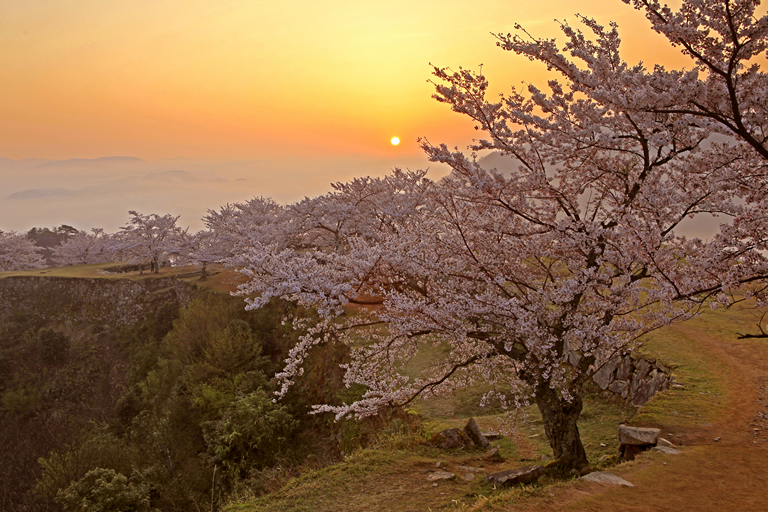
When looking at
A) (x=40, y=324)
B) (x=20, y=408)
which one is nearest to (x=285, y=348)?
(x=20, y=408)

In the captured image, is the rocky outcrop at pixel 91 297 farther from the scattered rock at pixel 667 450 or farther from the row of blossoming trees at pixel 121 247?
the scattered rock at pixel 667 450

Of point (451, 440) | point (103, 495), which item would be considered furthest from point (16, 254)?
point (451, 440)

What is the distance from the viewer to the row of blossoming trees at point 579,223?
495 cm

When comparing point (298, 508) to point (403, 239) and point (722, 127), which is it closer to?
point (403, 239)

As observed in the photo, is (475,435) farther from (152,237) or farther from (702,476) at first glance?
(152,237)

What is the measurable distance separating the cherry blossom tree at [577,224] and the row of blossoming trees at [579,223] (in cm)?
3

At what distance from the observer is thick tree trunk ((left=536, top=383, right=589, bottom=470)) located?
7.50 m

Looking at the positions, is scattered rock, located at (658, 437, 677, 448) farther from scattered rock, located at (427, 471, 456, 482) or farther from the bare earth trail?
scattered rock, located at (427, 471, 456, 482)

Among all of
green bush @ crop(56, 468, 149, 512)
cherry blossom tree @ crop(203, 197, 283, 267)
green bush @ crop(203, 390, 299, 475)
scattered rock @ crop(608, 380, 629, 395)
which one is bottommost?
green bush @ crop(56, 468, 149, 512)

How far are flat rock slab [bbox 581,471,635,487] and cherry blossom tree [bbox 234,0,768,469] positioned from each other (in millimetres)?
754

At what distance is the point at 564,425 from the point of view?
7.60 metres

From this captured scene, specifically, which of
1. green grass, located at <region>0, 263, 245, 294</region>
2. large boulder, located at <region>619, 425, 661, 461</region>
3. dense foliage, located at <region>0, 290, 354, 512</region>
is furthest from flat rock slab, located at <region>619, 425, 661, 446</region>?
green grass, located at <region>0, 263, 245, 294</region>

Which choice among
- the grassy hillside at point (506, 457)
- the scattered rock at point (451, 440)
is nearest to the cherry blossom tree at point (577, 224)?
the grassy hillside at point (506, 457)

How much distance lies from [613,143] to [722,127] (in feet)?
3.80
